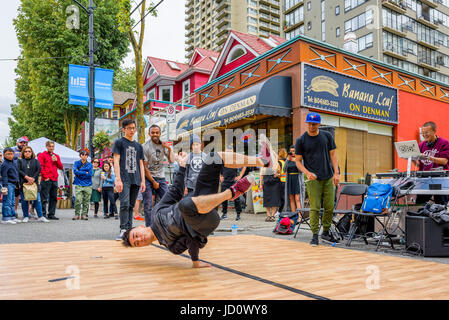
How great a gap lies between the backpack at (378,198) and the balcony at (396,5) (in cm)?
4016

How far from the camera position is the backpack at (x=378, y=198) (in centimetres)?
511

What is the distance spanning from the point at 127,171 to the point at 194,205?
303 centimetres

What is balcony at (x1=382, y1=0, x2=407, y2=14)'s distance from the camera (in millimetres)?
38422

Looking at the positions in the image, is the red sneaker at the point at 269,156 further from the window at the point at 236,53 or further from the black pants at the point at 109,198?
the window at the point at 236,53

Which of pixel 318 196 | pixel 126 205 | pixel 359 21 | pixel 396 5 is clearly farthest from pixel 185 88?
pixel 396 5

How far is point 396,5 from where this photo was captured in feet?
130

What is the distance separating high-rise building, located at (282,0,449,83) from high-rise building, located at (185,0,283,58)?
32722 millimetres

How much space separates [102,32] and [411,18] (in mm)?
35491

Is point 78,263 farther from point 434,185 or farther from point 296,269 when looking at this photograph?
point 434,185

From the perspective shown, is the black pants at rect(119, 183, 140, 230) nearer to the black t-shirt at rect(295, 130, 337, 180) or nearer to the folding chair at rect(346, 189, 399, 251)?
the black t-shirt at rect(295, 130, 337, 180)

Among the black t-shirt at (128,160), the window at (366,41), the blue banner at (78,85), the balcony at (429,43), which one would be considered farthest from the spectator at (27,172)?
the balcony at (429,43)

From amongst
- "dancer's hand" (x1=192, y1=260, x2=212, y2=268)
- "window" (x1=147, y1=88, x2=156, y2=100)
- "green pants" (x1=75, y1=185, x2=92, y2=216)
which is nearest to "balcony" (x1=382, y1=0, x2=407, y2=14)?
"window" (x1=147, y1=88, x2=156, y2=100)

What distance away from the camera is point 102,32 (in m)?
26.5

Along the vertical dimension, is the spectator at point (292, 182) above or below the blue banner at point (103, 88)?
Result: below
